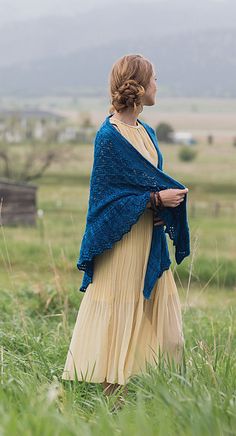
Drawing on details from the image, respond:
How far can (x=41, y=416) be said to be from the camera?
10.7ft

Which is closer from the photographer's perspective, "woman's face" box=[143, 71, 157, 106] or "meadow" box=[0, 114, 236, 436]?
"meadow" box=[0, 114, 236, 436]

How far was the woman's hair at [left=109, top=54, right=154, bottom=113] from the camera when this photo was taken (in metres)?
4.70

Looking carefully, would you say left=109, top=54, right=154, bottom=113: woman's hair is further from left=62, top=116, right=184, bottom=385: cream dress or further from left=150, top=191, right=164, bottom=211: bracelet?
left=150, top=191, right=164, bottom=211: bracelet

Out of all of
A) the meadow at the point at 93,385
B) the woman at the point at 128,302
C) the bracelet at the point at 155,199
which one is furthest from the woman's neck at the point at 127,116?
the meadow at the point at 93,385

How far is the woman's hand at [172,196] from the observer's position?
15.6ft

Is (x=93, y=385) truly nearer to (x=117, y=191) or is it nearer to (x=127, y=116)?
(x=117, y=191)

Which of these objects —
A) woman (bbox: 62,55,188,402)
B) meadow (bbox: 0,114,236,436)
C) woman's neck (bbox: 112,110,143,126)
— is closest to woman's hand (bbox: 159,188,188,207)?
woman (bbox: 62,55,188,402)

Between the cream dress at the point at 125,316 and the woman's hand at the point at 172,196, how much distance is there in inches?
5.6

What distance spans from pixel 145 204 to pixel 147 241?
0.77ft

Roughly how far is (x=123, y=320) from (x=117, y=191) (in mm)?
638

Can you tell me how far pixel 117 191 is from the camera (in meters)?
4.79

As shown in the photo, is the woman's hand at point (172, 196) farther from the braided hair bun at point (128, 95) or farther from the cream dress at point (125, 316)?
the braided hair bun at point (128, 95)

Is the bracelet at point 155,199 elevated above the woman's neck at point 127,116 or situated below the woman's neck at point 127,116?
below

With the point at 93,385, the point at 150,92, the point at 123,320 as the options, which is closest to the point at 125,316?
the point at 123,320
